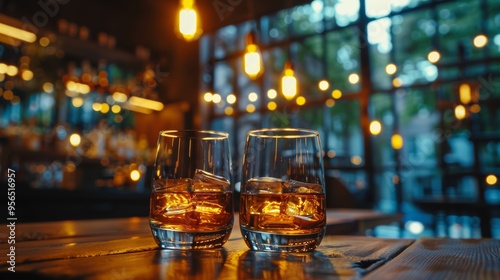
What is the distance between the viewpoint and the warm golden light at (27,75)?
371 centimetres

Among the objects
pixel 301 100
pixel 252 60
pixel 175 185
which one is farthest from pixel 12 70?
pixel 301 100

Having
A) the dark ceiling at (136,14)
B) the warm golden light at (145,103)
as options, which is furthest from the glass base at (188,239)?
the warm golden light at (145,103)

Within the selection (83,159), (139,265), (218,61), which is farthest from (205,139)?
(218,61)

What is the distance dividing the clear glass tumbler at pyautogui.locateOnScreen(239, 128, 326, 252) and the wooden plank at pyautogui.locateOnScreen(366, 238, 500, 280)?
143 mm

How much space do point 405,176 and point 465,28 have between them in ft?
7.79

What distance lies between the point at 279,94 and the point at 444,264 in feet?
21.7

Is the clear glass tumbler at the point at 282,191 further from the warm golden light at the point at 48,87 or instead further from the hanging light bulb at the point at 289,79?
the warm golden light at the point at 48,87

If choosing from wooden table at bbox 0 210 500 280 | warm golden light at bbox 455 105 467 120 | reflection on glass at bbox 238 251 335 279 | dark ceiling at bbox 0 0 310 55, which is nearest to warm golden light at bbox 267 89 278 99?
dark ceiling at bbox 0 0 310 55

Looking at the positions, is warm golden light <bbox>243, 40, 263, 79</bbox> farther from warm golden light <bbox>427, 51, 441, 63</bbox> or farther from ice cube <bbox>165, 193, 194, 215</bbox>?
warm golden light <bbox>427, 51, 441, 63</bbox>

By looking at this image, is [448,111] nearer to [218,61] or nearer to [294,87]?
[294,87]

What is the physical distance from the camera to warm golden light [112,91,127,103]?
448 centimetres

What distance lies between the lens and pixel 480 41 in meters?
5.55

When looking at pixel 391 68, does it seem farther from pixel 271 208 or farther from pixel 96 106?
pixel 271 208

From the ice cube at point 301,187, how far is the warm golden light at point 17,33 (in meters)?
3.96
